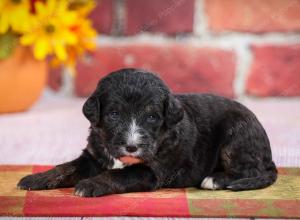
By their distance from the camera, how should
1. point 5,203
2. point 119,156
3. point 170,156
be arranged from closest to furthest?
point 5,203
point 119,156
point 170,156

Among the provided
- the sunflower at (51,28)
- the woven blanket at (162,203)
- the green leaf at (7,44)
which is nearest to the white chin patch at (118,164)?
the woven blanket at (162,203)

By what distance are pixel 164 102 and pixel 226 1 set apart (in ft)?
7.45

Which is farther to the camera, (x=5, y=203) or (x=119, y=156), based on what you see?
(x=119, y=156)

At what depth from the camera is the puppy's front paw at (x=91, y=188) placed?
2656 millimetres

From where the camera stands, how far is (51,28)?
13.4 ft

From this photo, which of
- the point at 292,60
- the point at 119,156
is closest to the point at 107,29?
the point at 292,60

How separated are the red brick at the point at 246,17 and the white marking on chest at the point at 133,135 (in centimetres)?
237

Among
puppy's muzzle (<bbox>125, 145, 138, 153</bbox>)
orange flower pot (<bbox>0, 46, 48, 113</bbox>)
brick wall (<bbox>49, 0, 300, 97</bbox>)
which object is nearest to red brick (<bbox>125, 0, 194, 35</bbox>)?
brick wall (<bbox>49, 0, 300, 97</bbox>)

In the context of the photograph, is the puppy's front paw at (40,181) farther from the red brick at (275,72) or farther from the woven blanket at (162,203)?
the red brick at (275,72)

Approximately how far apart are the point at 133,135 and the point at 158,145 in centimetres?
21

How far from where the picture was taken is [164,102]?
2.83 m

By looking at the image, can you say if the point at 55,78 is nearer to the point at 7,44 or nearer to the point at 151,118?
the point at 7,44

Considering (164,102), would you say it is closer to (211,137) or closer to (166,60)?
(211,137)

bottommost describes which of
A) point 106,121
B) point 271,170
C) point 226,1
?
point 271,170
